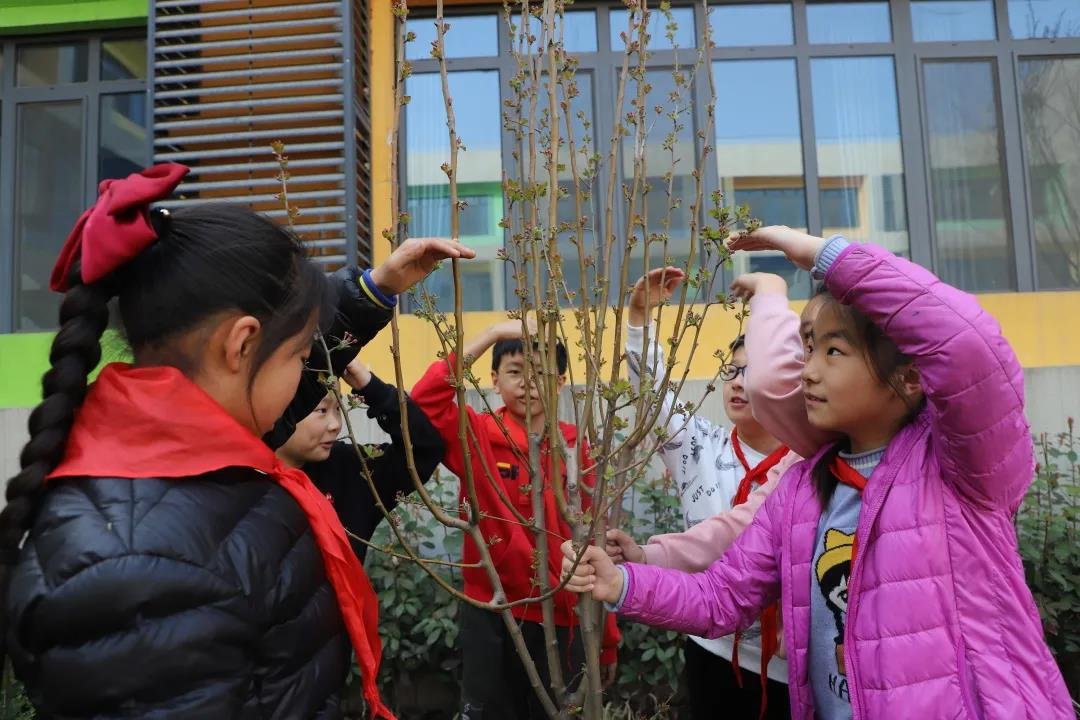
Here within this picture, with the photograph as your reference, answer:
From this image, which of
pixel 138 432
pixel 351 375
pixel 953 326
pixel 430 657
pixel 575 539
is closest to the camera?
pixel 138 432

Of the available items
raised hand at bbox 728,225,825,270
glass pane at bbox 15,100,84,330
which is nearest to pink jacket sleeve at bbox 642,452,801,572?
raised hand at bbox 728,225,825,270

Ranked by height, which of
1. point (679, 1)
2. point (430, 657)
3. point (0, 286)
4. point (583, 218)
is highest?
point (679, 1)

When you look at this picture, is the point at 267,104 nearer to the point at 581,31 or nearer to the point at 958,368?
the point at 581,31

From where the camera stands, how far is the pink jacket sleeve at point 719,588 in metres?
1.74

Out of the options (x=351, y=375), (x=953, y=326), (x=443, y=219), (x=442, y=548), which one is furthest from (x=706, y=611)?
(x=443, y=219)

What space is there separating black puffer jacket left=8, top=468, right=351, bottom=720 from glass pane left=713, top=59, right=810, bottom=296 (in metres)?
5.60

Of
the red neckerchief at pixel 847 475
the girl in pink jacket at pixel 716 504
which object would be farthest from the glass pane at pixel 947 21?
the red neckerchief at pixel 847 475

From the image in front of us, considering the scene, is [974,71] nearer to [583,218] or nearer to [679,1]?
[679,1]

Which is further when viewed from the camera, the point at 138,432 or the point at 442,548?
the point at 442,548

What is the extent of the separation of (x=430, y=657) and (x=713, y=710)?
1603 mm

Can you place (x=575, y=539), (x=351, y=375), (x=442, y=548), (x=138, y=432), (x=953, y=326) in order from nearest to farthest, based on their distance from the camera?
(x=138, y=432), (x=953, y=326), (x=575, y=539), (x=351, y=375), (x=442, y=548)

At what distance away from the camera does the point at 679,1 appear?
6.17 m

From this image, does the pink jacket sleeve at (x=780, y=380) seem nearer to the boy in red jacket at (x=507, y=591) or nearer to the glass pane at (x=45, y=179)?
the boy in red jacket at (x=507, y=591)

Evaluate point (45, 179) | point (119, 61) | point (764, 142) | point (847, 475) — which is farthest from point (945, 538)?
point (45, 179)
